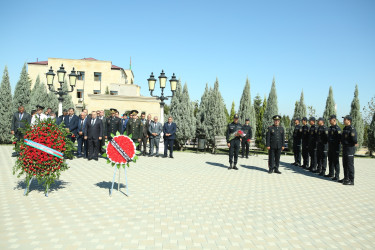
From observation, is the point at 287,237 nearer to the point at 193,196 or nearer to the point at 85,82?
the point at 193,196

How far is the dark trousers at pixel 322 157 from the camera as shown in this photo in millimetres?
10828

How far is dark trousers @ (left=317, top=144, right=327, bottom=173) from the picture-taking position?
35.5ft

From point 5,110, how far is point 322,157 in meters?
21.7

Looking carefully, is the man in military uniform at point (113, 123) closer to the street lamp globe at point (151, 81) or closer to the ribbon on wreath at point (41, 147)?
the street lamp globe at point (151, 81)

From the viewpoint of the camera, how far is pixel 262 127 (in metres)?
23.0

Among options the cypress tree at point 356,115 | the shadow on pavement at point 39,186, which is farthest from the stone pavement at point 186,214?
the cypress tree at point 356,115

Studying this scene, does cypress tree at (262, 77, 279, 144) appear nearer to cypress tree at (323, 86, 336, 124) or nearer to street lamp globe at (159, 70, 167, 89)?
cypress tree at (323, 86, 336, 124)

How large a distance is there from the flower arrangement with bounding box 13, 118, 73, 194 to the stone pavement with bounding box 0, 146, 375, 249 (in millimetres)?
668

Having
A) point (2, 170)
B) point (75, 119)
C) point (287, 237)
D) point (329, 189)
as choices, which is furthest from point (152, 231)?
point (75, 119)

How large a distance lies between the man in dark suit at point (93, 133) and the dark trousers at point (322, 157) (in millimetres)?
9771

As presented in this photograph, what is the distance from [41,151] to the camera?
6.29m

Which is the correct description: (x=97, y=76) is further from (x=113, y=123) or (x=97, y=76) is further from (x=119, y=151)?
(x=119, y=151)

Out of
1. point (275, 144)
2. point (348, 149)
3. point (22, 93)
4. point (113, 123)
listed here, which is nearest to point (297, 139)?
point (275, 144)

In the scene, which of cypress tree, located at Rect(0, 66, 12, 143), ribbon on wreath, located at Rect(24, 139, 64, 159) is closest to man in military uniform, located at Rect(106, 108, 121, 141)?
ribbon on wreath, located at Rect(24, 139, 64, 159)
